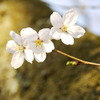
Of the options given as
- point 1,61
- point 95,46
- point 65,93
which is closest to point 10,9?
point 1,61

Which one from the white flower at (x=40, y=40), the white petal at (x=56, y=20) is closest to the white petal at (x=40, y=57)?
the white flower at (x=40, y=40)

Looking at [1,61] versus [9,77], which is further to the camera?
[1,61]

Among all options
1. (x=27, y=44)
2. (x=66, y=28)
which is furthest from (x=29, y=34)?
(x=66, y=28)

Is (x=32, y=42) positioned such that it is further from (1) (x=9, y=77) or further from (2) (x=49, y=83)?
(1) (x=9, y=77)

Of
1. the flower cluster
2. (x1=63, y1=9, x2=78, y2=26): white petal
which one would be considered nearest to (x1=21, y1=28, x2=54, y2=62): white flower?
the flower cluster

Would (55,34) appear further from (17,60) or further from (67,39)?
(17,60)

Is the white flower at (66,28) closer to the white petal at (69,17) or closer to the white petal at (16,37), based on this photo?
the white petal at (69,17)

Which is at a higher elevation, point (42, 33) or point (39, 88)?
point (42, 33)
